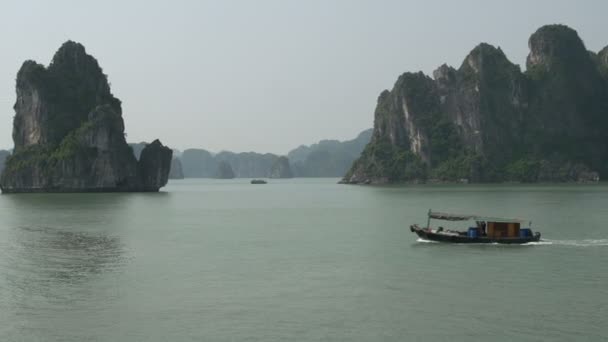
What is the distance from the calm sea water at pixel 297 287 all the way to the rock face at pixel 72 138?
307 feet

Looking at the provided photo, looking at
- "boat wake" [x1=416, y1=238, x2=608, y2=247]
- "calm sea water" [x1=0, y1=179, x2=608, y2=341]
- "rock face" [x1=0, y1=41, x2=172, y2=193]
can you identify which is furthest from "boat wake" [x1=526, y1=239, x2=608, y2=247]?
"rock face" [x1=0, y1=41, x2=172, y2=193]

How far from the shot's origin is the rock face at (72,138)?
146 metres

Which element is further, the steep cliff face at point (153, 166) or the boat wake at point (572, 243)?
the steep cliff face at point (153, 166)

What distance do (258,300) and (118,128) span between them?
129335mm

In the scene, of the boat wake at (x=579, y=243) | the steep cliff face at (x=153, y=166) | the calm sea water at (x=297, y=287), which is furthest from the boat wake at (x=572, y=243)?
the steep cliff face at (x=153, y=166)

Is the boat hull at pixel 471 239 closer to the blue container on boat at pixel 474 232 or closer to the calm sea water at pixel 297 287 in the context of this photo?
the blue container on boat at pixel 474 232

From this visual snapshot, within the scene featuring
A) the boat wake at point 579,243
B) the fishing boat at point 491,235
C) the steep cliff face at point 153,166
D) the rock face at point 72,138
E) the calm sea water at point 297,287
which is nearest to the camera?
the calm sea water at point 297,287

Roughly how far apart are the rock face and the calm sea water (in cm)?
9359

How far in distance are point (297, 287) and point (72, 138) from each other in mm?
133945

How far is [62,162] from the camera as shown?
479 ft

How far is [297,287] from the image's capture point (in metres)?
30.7

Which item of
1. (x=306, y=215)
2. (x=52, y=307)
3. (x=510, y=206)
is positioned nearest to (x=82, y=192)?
(x=306, y=215)

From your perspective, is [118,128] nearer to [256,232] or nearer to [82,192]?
[82,192]

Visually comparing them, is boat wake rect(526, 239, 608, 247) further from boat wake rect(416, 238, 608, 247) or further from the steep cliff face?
the steep cliff face
